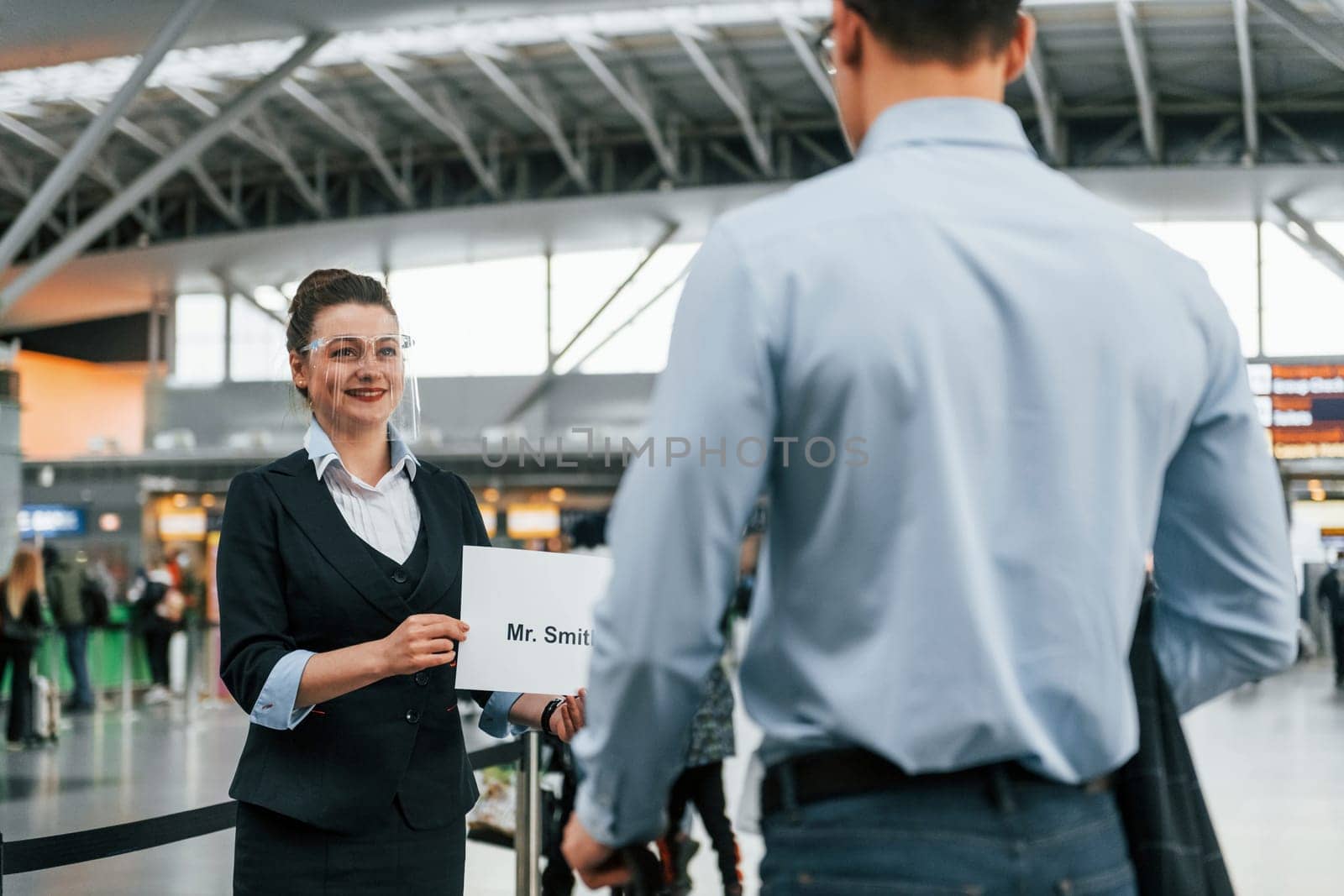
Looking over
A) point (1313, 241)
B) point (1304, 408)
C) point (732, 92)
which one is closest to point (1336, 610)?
point (1304, 408)

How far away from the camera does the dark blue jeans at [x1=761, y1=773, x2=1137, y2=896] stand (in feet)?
4.33

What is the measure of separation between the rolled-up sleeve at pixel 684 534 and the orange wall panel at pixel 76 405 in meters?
36.6

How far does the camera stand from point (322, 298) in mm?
2783

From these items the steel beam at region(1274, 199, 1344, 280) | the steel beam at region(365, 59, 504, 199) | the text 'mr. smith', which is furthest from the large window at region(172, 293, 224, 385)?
the text 'mr. smith'

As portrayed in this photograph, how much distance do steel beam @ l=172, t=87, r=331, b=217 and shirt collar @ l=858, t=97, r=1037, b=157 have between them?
95.6 feet

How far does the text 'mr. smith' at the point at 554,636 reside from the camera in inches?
108

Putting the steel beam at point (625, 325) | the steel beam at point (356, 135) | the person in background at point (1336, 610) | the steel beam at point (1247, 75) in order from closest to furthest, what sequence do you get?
the person in background at point (1336, 610) → the steel beam at point (1247, 75) → the steel beam at point (356, 135) → the steel beam at point (625, 325)

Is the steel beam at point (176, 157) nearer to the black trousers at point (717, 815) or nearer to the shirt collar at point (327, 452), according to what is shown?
the black trousers at point (717, 815)

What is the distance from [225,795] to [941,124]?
33.3 feet

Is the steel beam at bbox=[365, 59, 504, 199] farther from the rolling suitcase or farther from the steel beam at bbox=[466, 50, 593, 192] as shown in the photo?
the rolling suitcase

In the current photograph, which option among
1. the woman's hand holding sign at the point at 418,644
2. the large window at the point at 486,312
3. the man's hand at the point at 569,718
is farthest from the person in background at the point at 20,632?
the large window at the point at 486,312

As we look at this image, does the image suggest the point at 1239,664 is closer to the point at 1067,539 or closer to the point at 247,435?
the point at 1067,539

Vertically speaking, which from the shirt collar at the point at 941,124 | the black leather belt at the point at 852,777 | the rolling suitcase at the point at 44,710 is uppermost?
the shirt collar at the point at 941,124

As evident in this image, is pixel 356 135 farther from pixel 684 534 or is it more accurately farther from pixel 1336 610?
pixel 684 534
